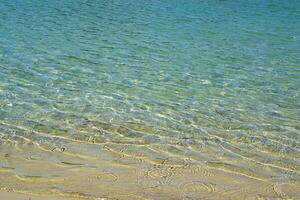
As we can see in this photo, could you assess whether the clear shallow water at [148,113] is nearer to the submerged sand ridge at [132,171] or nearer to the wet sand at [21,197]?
the submerged sand ridge at [132,171]

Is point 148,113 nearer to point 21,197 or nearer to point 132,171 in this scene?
point 132,171

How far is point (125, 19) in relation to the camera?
2428cm

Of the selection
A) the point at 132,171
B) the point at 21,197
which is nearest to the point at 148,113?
the point at 132,171

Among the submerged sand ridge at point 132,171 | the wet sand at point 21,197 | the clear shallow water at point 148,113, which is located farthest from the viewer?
the clear shallow water at point 148,113

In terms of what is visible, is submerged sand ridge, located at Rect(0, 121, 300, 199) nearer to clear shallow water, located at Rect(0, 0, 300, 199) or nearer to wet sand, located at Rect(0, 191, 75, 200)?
clear shallow water, located at Rect(0, 0, 300, 199)

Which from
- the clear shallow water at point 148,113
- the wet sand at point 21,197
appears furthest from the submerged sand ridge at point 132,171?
the wet sand at point 21,197

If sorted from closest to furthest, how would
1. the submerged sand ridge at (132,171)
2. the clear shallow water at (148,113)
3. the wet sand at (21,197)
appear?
the wet sand at (21,197)
the submerged sand ridge at (132,171)
the clear shallow water at (148,113)

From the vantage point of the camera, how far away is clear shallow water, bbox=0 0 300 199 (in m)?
7.10

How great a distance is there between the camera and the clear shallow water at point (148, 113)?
710cm

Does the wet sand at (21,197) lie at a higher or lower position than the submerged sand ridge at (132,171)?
higher

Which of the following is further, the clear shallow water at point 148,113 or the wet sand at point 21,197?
the clear shallow water at point 148,113

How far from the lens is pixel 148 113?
10070 mm

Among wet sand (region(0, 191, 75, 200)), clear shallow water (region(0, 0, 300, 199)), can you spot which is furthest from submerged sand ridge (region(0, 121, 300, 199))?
wet sand (region(0, 191, 75, 200))

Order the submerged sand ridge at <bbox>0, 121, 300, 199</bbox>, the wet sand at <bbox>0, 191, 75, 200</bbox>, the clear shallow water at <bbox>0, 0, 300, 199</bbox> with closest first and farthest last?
the wet sand at <bbox>0, 191, 75, 200</bbox> < the submerged sand ridge at <bbox>0, 121, 300, 199</bbox> < the clear shallow water at <bbox>0, 0, 300, 199</bbox>
